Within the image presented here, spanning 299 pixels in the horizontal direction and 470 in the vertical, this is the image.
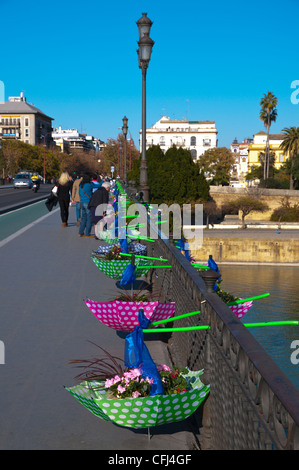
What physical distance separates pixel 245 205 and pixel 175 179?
16443 mm

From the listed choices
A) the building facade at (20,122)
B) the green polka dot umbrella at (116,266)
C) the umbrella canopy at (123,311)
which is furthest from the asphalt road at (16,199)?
the building facade at (20,122)

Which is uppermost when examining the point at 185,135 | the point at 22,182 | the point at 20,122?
the point at 20,122

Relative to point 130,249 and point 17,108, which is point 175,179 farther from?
point 17,108

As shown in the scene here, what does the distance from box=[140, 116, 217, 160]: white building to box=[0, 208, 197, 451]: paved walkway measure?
13266 centimetres

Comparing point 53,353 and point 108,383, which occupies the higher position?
point 108,383

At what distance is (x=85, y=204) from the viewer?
1448 centimetres

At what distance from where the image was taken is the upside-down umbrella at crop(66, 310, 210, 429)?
3555 millimetres

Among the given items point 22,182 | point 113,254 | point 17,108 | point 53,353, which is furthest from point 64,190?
point 17,108

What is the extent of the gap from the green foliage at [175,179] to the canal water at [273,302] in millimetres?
15892

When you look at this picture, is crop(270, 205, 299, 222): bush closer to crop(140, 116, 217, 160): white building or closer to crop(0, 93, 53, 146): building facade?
crop(140, 116, 217, 160): white building

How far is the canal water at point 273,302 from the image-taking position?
3776 cm

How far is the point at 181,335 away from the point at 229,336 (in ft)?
6.96

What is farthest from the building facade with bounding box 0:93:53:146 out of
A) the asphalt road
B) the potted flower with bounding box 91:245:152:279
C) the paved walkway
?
the potted flower with bounding box 91:245:152:279
